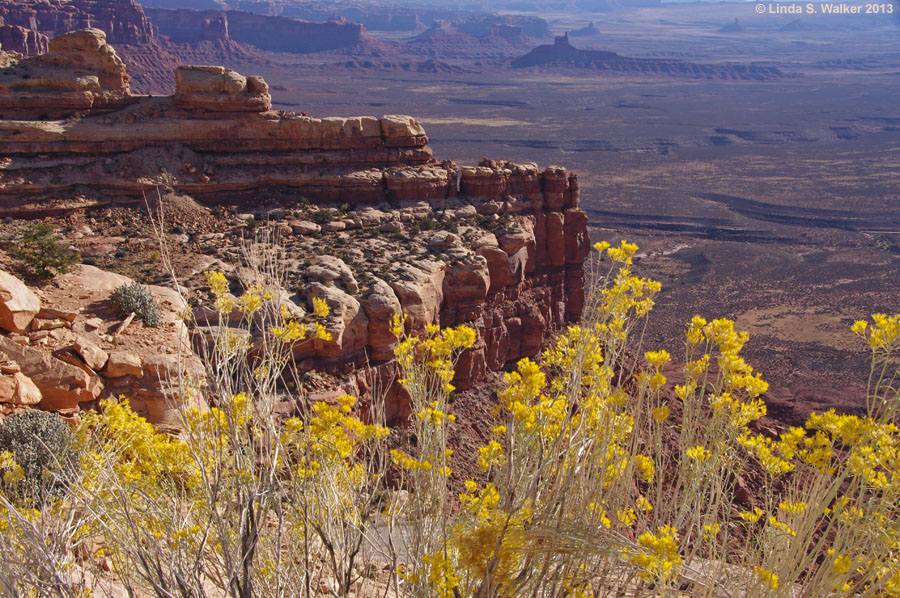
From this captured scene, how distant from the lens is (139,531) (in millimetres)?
6176

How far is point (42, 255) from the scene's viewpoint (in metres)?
15.2

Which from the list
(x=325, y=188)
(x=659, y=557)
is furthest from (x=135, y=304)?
(x=659, y=557)

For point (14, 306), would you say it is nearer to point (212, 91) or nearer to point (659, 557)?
point (659, 557)

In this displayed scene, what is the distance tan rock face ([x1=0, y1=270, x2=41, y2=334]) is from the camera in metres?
12.2

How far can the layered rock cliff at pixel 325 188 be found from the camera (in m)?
20.0

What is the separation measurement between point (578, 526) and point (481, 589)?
3.06 feet

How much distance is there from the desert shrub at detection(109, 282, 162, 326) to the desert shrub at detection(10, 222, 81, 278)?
166 centimetres

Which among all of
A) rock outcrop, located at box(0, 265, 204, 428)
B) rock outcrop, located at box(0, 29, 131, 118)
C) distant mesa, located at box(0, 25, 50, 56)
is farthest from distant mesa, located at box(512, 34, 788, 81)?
rock outcrop, located at box(0, 265, 204, 428)

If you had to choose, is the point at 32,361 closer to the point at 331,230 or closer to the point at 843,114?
the point at 331,230

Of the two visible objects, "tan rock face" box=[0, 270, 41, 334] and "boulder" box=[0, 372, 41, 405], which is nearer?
"boulder" box=[0, 372, 41, 405]

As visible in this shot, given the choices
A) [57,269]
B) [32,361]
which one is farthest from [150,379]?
[57,269]

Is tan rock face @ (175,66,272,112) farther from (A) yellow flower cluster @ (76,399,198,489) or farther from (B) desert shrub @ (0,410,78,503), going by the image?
(A) yellow flower cluster @ (76,399,198,489)

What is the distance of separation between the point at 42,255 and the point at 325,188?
31.3 ft

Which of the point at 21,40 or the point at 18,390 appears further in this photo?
the point at 21,40
